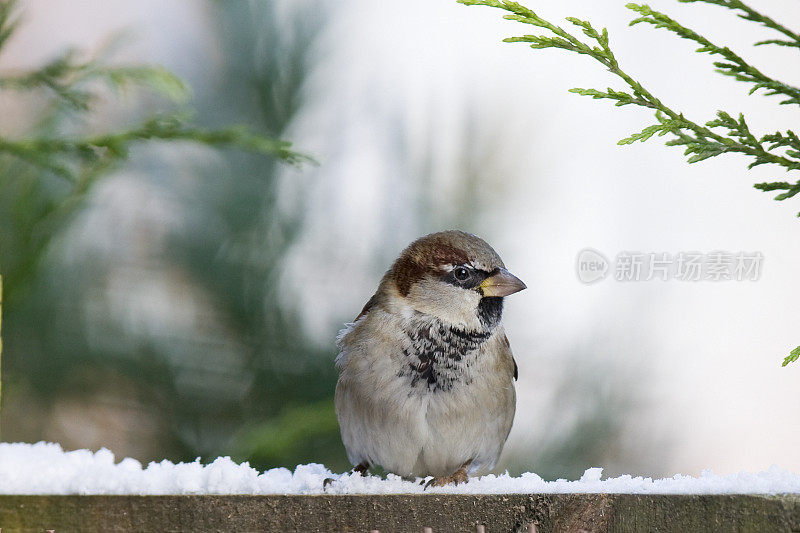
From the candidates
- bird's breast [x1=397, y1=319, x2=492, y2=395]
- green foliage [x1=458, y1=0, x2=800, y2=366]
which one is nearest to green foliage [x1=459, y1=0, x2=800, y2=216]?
green foliage [x1=458, y1=0, x2=800, y2=366]

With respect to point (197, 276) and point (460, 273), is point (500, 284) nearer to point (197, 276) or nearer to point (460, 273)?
point (460, 273)

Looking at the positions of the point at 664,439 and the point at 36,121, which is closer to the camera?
the point at 36,121

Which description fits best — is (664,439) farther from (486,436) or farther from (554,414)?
(486,436)

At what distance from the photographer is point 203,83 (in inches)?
82.4

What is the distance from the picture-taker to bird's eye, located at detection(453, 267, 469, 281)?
178 cm

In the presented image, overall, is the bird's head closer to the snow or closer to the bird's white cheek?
the bird's white cheek

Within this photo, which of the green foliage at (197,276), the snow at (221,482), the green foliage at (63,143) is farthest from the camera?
the green foliage at (197,276)

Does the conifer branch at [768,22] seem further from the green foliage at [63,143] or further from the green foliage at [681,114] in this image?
the green foliage at [63,143]

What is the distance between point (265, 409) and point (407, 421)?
352 millimetres

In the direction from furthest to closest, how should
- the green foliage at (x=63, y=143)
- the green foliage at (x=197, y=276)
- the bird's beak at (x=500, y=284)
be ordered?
the green foliage at (x=197, y=276) → the bird's beak at (x=500, y=284) → the green foliage at (x=63, y=143)

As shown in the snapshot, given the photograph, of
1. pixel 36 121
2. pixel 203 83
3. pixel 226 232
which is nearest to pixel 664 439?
pixel 226 232

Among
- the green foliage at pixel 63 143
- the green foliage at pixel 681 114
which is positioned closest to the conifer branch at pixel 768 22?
the green foliage at pixel 681 114

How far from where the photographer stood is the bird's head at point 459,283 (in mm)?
1761

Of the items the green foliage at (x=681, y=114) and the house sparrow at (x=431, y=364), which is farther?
the house sparrow at (x=431, y=364)
